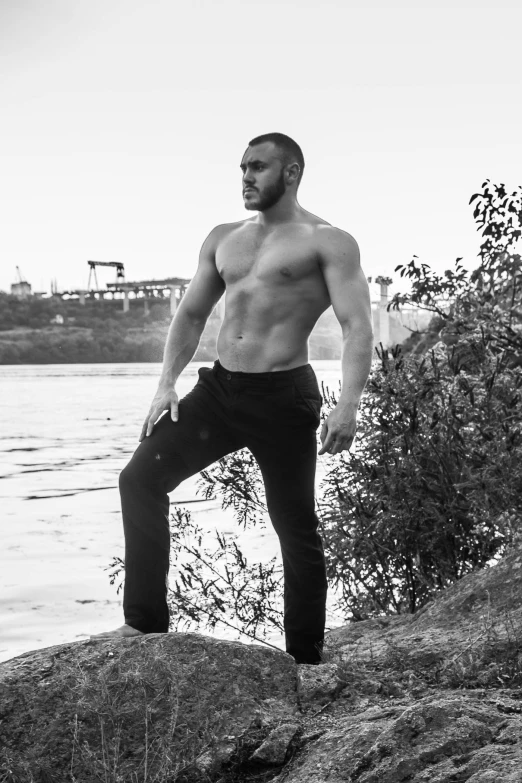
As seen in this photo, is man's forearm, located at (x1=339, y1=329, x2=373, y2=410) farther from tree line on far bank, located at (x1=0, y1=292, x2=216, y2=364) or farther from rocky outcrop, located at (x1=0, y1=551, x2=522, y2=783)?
tree line on far bank, located at (x1=0, y1=292, x2=216, y2=364)

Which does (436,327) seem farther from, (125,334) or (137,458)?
(125,334)

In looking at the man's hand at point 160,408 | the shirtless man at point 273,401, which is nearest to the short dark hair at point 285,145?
the shirtless man at point 273,401

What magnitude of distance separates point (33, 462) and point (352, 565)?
14.9m

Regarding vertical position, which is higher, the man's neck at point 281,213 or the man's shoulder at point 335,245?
the man's neck at point 281,213

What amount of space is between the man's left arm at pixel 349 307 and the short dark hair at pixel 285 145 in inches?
13.9

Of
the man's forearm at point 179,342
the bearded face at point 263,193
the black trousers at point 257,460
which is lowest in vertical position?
the black trousers at point 257,460

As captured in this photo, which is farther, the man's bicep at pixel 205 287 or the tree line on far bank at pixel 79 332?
the tree line on far bank at pixel 79 332

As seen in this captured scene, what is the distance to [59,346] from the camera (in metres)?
138

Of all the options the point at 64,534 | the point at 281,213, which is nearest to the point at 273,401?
the point at 281,213

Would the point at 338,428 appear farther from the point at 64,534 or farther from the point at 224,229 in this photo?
the point at 64,534

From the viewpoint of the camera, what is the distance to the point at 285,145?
3818 millimetres

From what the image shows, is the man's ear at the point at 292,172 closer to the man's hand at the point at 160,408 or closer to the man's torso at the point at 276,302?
the man's torso at the point at 276,302

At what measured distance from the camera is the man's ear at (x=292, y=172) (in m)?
3.82

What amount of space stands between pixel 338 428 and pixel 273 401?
302 mm
